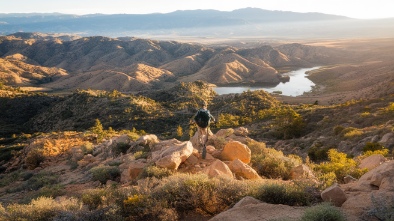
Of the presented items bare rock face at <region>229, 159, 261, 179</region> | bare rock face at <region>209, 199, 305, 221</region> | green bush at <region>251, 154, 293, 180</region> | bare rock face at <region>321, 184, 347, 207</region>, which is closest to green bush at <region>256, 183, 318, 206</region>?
bare rock face at <region>321, 184, 347, 207</region>

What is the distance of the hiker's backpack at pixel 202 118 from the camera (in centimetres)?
1111

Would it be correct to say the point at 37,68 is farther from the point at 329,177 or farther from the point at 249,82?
the point at 329,177

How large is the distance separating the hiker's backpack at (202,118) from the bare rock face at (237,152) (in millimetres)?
1186

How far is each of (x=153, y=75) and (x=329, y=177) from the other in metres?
104

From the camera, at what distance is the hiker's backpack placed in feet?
36.4

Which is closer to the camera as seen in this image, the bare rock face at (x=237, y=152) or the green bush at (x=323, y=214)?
the green bush at (x=323, y=214)

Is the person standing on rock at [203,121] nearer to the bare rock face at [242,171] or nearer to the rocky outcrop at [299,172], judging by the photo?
the bare rock face at [242,171]

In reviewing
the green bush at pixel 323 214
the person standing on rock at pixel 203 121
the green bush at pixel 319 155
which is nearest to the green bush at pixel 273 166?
the person standing on rock at pixel 203 121

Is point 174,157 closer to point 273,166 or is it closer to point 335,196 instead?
point 273,166

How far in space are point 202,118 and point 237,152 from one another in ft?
5.59

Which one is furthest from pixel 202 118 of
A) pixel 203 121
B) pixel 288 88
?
pixel 288 88

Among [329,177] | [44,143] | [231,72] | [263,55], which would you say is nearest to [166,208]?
[329,177]

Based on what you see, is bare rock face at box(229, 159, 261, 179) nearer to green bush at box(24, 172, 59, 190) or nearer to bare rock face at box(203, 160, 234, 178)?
bare rock face at box(203, 160, 234, 178)

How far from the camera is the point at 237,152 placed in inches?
431
